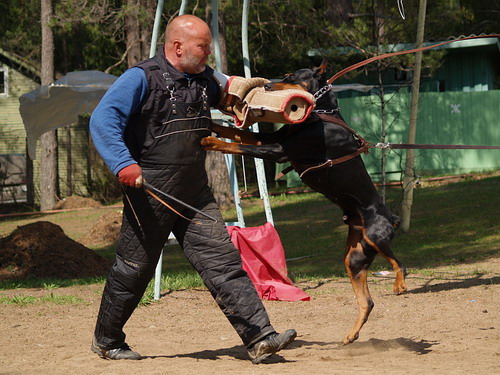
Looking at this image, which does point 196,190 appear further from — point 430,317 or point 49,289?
point 49,289

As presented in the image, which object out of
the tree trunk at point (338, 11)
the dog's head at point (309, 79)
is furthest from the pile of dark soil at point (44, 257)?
the tree trunk at point (338, 11)

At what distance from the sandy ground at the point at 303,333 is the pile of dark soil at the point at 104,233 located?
7058 mm

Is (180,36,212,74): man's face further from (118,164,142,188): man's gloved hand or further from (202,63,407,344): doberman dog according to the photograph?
(118,164,142,188): man's gloved hand

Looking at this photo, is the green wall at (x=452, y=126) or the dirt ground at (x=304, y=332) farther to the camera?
the green wall at (x=452, y=126)

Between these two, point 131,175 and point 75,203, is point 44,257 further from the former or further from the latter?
point 75,203

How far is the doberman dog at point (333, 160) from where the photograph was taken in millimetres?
5625

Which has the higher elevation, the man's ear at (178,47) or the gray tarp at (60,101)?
the man's ear at (178,47)

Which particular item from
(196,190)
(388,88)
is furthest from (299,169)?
(388,88)

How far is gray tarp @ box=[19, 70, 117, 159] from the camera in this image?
12.7 m

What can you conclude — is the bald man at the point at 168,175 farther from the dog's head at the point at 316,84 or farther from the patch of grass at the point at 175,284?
the patch of grass at the point at 175,284

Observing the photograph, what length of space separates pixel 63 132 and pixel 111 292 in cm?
2304

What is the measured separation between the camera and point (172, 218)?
A: 17.5 ft

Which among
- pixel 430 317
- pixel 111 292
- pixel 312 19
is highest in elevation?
pixel 312 19

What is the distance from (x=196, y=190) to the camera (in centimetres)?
539
